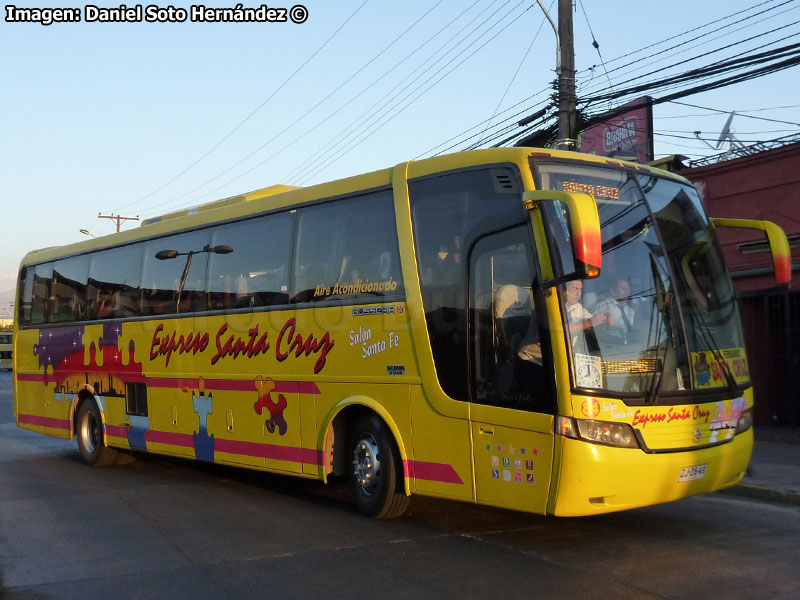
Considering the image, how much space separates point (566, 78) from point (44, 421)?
1054 centimetres

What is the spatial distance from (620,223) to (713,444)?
195cm

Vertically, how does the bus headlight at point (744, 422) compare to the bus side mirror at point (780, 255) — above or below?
below

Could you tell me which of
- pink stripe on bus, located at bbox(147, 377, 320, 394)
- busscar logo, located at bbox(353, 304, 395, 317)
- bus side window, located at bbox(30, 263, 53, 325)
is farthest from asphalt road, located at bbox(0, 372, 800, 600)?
bus side window, located at bbox(30, 263, 53, 325)

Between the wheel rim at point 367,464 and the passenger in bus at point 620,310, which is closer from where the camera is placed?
the passenger in bus at point 620,310

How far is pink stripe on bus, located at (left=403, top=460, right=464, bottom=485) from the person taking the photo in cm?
769

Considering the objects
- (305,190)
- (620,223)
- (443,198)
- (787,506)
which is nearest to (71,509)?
(305,190)

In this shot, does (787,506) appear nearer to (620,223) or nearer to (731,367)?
(731,367)

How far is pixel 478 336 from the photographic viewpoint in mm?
7531

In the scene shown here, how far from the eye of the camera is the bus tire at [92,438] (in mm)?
13500

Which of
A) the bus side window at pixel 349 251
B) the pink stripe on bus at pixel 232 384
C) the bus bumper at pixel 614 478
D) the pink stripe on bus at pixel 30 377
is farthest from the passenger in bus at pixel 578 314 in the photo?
the pink stripe on bus at pixel 30 377

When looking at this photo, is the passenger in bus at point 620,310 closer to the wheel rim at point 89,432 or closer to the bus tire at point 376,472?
the bus tire at point 376,472

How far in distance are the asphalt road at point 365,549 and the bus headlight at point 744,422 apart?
0.94 m

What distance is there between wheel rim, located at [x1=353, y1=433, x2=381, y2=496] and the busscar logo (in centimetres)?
117

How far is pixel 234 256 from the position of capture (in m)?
10.7
